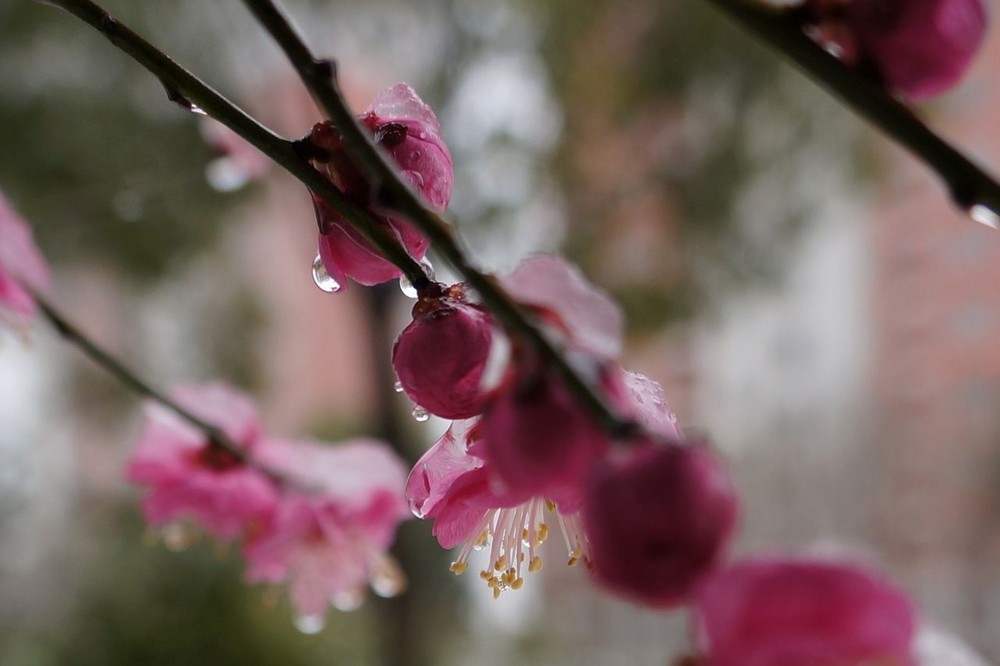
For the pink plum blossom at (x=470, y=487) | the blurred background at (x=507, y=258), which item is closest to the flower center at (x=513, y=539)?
the pink plum blossom at (x=470, y=487)

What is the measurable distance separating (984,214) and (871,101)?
0.07ft

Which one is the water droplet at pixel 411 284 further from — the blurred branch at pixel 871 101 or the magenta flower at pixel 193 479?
A: the magenta flower at pixel 193 479

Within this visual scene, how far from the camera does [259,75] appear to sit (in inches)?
51.4

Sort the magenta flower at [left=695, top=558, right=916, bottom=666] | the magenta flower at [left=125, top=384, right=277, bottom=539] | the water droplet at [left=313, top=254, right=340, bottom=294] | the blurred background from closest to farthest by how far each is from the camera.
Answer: the magenta flower at [left=695, top=558, right=916, bottom=666], the water droplet at [left=313, top=254, right=340, bottom=294], the magenta flower at [left=125, top=384, right=277, bottom=539], the blurred background

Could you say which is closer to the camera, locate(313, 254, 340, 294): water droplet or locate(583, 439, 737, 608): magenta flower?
locate(583, 439, 737, 608): magenta flower

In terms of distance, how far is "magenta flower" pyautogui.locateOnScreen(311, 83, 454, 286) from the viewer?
188 mm

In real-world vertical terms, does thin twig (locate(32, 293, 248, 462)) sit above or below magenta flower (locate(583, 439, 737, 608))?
above

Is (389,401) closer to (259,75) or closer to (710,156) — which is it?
(259,75)

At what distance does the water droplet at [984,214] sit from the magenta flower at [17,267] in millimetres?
288

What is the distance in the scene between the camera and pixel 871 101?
12 cm

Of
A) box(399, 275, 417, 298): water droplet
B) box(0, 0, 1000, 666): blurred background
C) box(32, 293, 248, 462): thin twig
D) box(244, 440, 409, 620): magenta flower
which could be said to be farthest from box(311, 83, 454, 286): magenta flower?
box(0, 0, 1000, 666): blurred background

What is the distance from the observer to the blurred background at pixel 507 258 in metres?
1.20

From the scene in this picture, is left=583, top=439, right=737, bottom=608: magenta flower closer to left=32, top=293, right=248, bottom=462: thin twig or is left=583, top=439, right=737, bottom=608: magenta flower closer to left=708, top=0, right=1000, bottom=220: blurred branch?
left=708, top=0, right=1000, bottom=220: blurred branch

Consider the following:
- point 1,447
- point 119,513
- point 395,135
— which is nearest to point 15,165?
point 1,447
